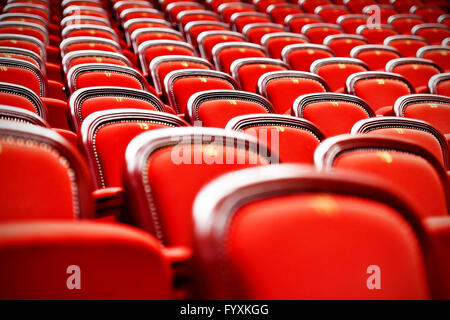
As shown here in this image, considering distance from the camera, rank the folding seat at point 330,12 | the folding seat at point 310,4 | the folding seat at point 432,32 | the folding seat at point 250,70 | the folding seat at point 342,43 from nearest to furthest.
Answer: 1. the folding seat at point 250,70
2. the folding seat at point 342,43
3. the folding seat at point 432,32
4. the folding seat at point 330,12
5. the folding seat at point 310,4

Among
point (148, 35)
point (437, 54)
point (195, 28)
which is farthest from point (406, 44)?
point (148, 35)

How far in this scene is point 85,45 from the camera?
38.4 inches

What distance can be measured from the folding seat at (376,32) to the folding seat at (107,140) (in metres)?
1.14

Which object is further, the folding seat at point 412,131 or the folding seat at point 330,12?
the folding seat at point 330,12

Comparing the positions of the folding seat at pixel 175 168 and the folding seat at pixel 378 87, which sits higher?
the folding seat at pixel 378 87

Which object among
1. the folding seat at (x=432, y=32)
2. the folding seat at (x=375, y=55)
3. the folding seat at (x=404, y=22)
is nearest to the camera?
the folding seat at (x=375, y=55)

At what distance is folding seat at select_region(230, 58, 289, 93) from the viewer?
2.89 ft

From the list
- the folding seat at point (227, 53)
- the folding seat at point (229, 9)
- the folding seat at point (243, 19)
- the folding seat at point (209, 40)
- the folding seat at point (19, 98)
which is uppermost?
the folding seat at point (229, 9)

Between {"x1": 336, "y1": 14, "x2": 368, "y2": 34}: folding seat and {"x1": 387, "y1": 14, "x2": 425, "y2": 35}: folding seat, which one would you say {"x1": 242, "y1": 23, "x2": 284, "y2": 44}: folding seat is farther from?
{"x1": 387, "y1": 14, "x2": 425, "y2": 35}: folding seat

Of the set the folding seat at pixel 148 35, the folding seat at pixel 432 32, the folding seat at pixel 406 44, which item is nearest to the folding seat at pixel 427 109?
the folding seat at pixel 406 44

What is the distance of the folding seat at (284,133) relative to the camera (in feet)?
1.59

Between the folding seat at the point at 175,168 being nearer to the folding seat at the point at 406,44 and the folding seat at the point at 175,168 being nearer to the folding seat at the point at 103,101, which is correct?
the folding seat at the point at 103,101
